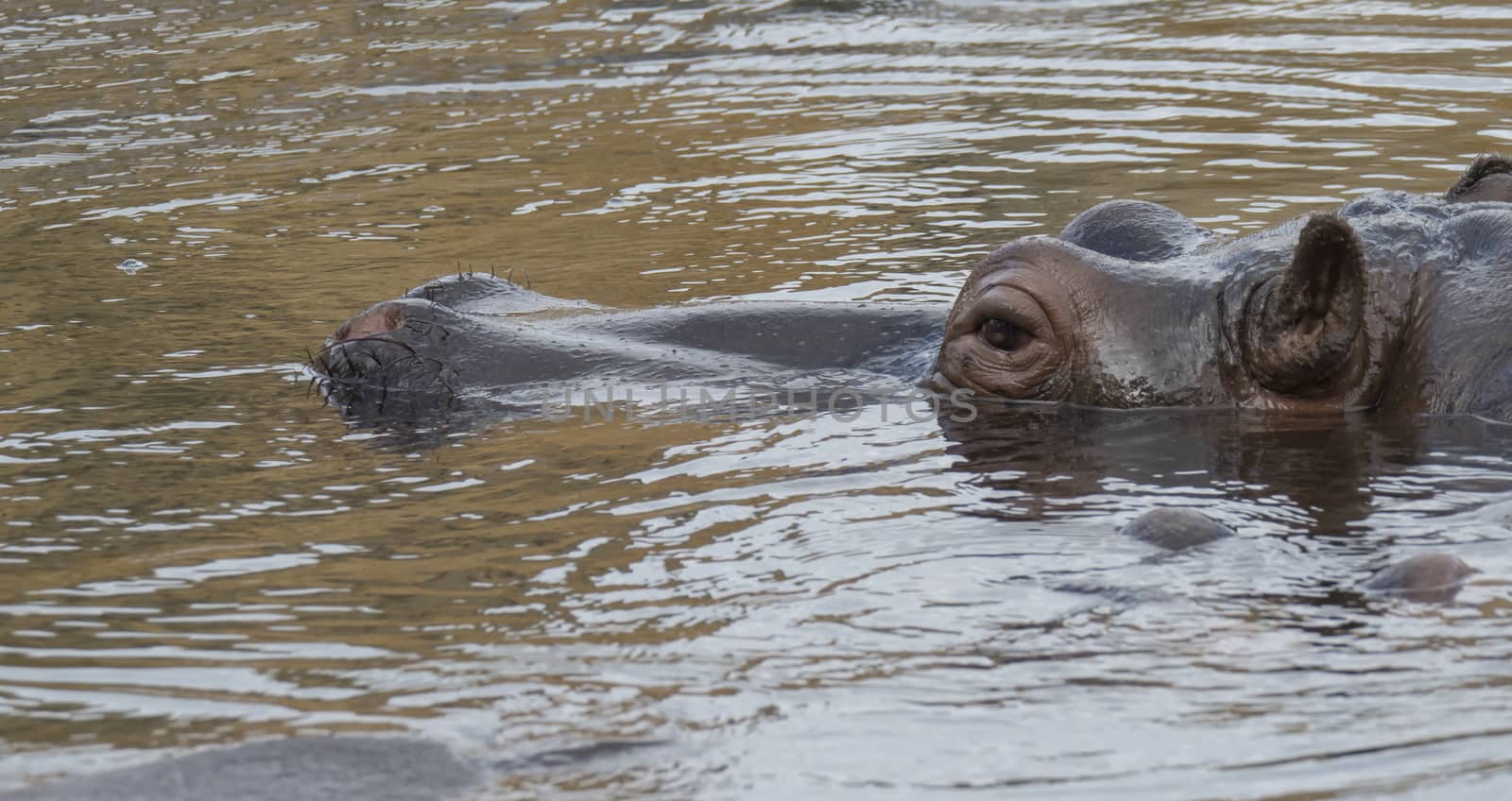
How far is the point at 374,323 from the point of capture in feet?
19.6

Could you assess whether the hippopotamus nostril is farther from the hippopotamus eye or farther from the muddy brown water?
the hippopotamus eye

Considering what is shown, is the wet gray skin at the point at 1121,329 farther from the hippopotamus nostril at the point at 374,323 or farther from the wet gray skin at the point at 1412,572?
the wet gray skin at the point at 1412,572

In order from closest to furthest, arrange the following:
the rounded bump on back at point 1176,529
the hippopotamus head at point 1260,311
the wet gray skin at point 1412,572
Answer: the wet gray skin at point 1412,572 → the rounded bump on back at point 1176,529 → the hippopotamus head at point 1260,311

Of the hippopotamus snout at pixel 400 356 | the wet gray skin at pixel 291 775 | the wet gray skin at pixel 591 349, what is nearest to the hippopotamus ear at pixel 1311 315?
the wet gray skin at pixel 591 349

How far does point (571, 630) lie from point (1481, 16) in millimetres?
10477

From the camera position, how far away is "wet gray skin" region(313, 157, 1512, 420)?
507cm

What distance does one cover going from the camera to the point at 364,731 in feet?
11.5

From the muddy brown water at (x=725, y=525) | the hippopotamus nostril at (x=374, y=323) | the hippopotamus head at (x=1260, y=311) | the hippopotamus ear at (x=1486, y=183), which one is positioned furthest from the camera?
the hippopotamus nostril at (x=374, y=323)

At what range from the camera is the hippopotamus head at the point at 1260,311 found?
502 centimetres

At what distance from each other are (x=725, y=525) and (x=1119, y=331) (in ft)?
4.30

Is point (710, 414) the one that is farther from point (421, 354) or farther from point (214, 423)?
point (214, 423)

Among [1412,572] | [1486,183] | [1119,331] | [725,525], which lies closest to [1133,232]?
[1119,331]

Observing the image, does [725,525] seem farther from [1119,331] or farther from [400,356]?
[400,356]

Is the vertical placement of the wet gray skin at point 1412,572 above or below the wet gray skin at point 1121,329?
below
